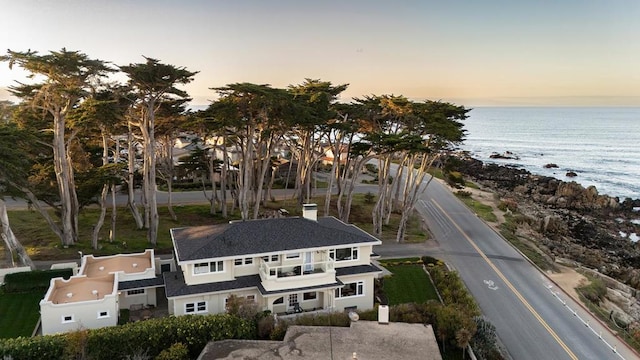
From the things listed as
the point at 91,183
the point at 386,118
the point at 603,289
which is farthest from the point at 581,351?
the point at 91,183

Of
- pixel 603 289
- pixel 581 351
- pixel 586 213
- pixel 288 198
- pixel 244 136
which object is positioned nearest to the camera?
pixel 581 351

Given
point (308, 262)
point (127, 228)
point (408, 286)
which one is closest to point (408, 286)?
point (408, 286)

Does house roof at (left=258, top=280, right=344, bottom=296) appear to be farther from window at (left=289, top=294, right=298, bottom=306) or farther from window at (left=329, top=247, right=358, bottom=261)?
window at (left=329, top=247, right=358, bottom=261)

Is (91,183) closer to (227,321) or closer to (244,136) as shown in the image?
(244,136)

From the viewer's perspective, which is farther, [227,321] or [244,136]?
[244,136]

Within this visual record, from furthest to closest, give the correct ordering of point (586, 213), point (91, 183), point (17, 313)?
point (586, 213) < point (91, 183) < point (17, 313)

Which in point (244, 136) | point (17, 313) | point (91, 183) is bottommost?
point (17, 313)

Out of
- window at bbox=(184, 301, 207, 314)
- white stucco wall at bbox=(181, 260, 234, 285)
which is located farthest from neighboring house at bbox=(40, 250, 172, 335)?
window at bbox=(184, 301, 207, 314)
